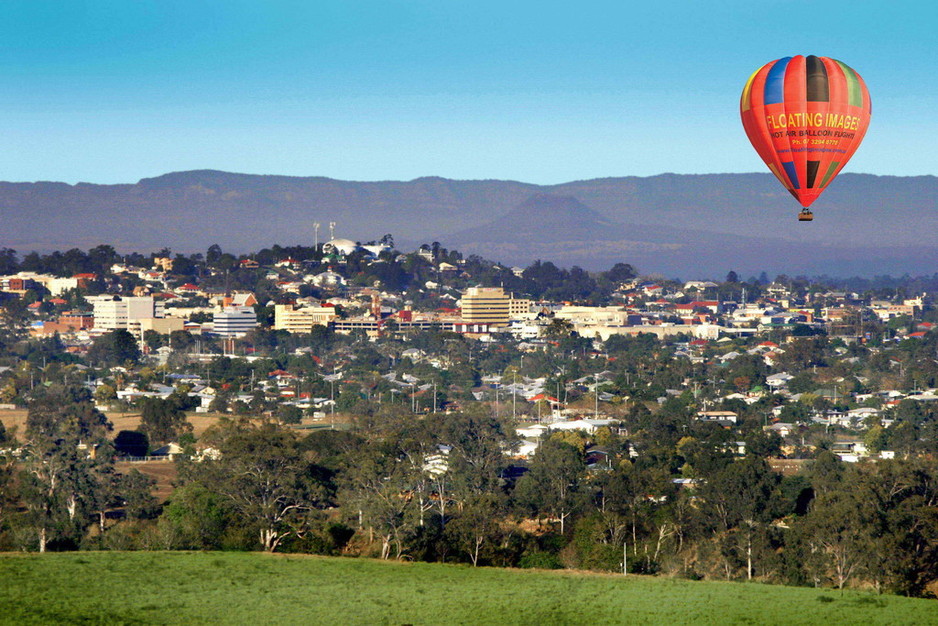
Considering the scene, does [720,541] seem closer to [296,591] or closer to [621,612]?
[621,612]

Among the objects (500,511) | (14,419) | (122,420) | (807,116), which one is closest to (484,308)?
(122,420)

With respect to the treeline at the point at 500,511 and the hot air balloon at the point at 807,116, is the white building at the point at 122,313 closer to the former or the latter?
the treeline at the point at 500,511

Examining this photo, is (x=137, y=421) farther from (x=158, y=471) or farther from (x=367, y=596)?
(x=367, y=596)

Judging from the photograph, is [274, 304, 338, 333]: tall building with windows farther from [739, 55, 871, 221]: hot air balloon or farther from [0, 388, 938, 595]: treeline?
[739, 55, 871, 221]: hot air balloon

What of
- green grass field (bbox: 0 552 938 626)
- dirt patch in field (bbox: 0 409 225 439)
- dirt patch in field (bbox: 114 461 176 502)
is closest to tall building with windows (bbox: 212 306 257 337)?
dirt patch in field (bbox: 0 409 225 439)

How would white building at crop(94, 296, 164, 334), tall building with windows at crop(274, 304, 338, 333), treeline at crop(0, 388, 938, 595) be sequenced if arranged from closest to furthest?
1. treeline at crop(0, 388, 938, 595)
2. tall building with windows at crop(274, 304, 338, 333)
3. white building at crop(94, 296, 164, 334)

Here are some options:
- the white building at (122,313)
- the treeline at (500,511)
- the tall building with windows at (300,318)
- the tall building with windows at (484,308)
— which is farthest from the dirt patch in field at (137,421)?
the tall building with windows at (484,308)
